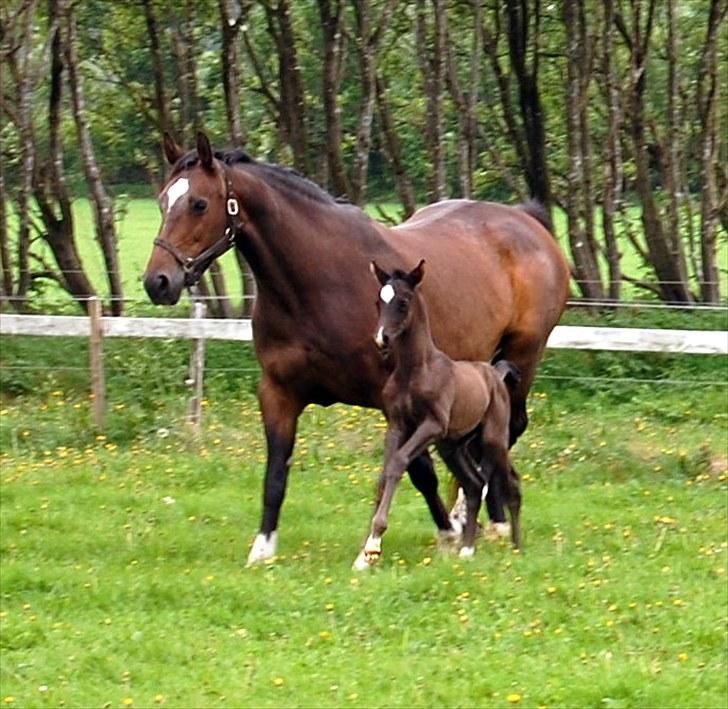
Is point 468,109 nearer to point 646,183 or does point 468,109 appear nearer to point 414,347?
point 646,183

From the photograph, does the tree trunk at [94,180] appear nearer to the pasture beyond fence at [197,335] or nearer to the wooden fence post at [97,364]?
the pasture beyond fence at [197,335]

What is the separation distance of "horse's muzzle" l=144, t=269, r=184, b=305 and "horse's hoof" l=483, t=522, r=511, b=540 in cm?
238

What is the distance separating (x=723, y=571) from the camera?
7.95 m

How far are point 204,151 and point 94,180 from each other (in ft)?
22.1

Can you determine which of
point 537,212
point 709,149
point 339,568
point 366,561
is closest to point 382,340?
point 366,561

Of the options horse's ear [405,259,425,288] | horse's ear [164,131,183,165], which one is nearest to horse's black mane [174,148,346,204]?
horse's ear [164,131,183,165]

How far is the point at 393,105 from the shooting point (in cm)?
1914

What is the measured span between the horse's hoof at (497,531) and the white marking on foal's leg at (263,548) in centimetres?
130

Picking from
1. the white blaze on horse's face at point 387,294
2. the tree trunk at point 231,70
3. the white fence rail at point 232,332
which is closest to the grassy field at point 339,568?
the white fence rail at point 232,332

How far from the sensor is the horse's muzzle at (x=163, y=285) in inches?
300

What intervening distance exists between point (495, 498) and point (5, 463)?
404cm

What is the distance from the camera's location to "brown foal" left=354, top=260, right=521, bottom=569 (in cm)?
770

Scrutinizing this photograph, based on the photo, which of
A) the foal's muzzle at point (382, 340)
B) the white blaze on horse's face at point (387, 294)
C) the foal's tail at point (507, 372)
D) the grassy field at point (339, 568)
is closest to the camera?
the grassy field at point (339, 568)

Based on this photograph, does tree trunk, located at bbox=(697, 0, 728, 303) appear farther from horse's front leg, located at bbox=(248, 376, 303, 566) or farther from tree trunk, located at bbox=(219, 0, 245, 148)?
horse's front leg, located at bbox=(248, 376, 303, 566)
